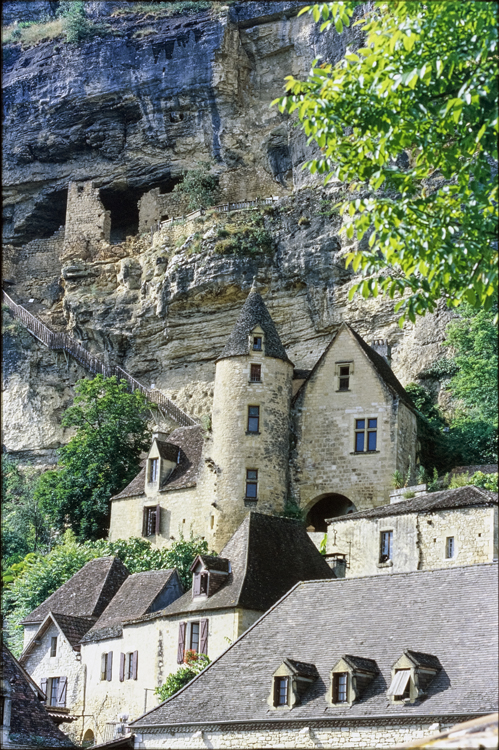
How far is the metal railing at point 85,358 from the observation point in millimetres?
47125

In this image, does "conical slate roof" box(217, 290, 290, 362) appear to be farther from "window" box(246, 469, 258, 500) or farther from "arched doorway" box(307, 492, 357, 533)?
"arched doorway" box(307, 492, 357, 533)

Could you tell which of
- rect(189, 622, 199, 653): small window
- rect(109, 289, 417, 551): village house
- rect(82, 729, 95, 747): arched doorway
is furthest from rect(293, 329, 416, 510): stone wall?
rect(82, 729, 95, 747): arched doorway

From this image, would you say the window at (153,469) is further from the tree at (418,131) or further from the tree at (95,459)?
the tree at (418,131)

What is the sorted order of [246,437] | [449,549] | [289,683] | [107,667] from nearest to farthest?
1. [289,683]
2. [449,549]
3. [107,667]
4. [246,437]

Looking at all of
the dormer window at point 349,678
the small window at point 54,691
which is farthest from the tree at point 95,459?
the dormer window at point 349,678

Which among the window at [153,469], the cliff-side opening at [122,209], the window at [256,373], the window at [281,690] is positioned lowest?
the window at [281,690]

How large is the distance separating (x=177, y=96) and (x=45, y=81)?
7114mm

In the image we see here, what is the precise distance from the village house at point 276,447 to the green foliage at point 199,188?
1310cm

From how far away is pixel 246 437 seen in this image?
1470 inches

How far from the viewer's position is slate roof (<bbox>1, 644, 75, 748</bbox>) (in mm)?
24641

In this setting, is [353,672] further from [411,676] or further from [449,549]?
[449,549]

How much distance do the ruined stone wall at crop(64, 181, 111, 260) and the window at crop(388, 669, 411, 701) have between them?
34.5 m

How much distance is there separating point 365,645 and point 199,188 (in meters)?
32.3

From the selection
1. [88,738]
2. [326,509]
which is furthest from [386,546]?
[88,738]
